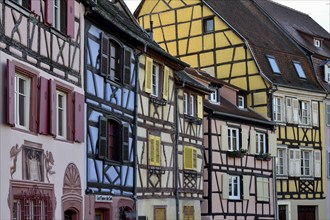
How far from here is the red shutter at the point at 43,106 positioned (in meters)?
18.8

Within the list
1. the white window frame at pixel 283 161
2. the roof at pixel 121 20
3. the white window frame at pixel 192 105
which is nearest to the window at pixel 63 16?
the roof at pixel 121 20

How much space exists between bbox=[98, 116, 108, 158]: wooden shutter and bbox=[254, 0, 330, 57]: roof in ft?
88.2

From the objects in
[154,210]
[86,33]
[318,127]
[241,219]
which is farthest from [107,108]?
[318,127]

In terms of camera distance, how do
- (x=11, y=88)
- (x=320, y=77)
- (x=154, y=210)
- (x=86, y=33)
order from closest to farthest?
(x=11, y=88) → (x=86, y=33) → (x=154, y=210) → (x=320, y=77)

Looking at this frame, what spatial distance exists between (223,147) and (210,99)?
2.80 m

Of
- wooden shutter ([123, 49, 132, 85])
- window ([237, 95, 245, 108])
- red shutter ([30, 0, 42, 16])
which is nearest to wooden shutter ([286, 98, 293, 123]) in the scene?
window ([237, 95, 245, 108])

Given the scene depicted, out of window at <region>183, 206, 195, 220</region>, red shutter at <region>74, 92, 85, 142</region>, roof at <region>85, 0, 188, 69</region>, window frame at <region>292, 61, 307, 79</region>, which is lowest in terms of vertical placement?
window at <region>183, 206, 195, 220</region>

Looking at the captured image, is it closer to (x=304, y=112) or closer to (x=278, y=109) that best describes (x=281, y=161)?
(x=278, y=109)

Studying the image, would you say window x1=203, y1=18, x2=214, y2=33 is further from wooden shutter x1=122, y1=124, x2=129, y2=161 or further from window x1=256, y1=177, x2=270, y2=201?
wooden shutter x1=122, y1=124, x2=129, y2=161

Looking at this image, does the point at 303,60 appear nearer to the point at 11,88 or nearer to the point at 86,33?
the point at 86,33

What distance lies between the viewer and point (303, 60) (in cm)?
4791

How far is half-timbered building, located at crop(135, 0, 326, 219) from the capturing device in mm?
43844

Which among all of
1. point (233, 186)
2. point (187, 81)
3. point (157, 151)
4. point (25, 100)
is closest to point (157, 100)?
point (157, 151)

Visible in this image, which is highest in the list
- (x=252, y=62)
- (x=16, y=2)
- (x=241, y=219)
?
(x=252, y=62)
